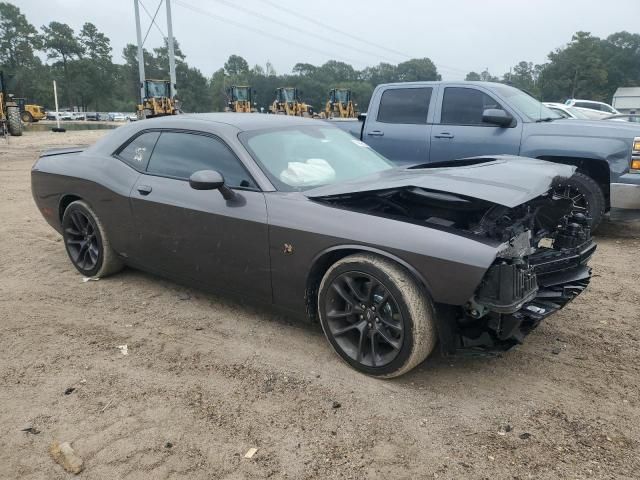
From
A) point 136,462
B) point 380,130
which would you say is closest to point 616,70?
point 380,130

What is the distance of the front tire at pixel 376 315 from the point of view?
279cm

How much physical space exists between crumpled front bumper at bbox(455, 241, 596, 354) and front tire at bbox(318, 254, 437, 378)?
8.9 inches

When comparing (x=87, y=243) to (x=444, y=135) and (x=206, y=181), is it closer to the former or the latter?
(x=206, y=181)

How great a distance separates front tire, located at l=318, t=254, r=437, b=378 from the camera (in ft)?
9.17

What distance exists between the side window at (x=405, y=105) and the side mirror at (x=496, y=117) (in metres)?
0.95

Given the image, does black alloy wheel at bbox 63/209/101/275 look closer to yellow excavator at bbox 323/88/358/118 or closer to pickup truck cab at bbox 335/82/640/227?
pickup truck cab at bbox 335/82/640/227

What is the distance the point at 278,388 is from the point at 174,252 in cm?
150

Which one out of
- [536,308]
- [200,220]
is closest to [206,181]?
[200,220]

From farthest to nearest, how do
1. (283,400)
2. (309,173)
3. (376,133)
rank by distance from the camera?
1. (376,133)
2. (309,173)
3. (283,400)

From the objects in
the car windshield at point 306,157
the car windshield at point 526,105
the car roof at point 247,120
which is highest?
the car windshield at point 526,105

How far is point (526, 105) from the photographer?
6.59m

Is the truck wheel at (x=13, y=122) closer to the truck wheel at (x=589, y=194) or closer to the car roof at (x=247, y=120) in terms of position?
the car roof at (x=247, y=120)

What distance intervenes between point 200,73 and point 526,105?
94.6 m

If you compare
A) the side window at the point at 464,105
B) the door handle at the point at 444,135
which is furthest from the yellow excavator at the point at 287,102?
the door handle at the point at 444,135
